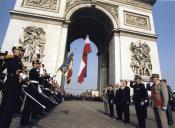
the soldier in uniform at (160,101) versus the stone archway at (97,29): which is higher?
the stone archway at (97,29)

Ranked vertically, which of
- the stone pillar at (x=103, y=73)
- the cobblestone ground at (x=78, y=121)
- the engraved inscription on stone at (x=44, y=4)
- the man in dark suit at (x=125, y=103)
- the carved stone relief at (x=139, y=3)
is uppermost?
the carved stone relief at (x=139, y=3)

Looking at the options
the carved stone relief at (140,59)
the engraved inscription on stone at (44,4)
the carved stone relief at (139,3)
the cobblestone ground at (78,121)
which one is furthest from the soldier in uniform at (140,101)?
the carved stone relief at (139,3)

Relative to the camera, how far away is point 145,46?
18.1m

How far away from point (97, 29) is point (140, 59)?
8.15 meters

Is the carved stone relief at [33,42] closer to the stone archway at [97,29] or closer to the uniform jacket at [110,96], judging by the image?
the stone archway at [97,29]

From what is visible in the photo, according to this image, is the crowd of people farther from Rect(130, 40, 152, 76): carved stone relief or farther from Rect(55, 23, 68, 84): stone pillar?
Rect(130, 40, 152, 76): carved stone relief

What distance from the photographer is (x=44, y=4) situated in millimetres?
16828

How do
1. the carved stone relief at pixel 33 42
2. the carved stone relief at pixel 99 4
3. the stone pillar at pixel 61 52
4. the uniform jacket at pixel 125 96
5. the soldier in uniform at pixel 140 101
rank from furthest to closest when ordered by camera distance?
the carved stone relief at pixel 99 4 → the stone pillar at pixel 61 52 → the carved stone relief at pixel 33 42 → the uniform jacket at pixel 125 96 → the soldier in uniform at pixel 140 101

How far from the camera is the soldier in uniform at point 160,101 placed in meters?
3.97

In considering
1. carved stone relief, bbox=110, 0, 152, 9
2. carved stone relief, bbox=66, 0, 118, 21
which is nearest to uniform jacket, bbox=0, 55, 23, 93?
carved stone relief, bbox=66, 0, 118, 21

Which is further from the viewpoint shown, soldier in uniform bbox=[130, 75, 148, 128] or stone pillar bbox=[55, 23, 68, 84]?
stone pillar bbox=[55, 23, 68, 84]

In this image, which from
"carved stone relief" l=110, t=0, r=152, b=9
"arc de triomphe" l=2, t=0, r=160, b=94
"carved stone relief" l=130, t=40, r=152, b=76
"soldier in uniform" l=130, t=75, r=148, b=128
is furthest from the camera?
"carved stone relief" l=110, t=0, r=152, b=9

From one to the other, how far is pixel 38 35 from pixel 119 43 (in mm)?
8195

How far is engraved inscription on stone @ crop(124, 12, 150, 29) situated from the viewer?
18927mm
